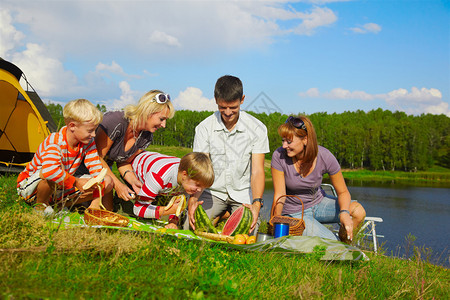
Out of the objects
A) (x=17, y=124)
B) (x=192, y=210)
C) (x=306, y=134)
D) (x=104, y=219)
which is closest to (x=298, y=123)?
(x=306, y=134)

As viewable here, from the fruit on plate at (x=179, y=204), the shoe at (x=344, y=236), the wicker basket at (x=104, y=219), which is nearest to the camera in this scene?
the wicker basket at (x=104, y=219)

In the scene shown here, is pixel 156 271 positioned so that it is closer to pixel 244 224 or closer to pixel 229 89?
pixel 244 224

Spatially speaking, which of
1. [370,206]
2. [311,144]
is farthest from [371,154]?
[311,144]

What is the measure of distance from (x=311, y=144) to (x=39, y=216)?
3.19m

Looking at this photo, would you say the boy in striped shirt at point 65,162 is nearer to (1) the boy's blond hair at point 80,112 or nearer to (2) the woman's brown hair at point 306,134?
(1) the boy's blond hair at point 80,112

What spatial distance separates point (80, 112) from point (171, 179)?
53.7 inches

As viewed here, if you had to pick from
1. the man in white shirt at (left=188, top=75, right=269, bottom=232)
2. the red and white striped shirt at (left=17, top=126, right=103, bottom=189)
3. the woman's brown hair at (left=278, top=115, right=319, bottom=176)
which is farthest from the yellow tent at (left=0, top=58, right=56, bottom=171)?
the woman's brown hair at (left=278, top=115, right=319, bottom=176)

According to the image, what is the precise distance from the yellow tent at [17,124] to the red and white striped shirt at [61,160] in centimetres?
482

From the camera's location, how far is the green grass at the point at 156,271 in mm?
2137

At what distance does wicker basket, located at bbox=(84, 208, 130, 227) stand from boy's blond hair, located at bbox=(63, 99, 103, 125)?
1.09 m

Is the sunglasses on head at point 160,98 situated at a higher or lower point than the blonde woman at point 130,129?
higher

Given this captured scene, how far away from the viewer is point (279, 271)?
3.08 meters

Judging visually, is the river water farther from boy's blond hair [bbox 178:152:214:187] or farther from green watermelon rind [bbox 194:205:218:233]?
boy's blond hair [bbox 178:152:214:187]

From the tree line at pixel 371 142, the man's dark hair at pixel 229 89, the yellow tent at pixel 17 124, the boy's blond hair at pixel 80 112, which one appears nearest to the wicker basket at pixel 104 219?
the boy's blond hair at pixel 80 112
